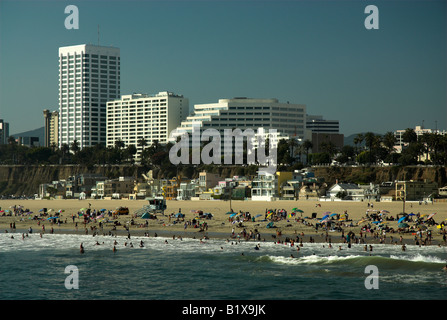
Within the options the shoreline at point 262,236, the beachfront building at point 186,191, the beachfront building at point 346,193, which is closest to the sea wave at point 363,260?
the shoreline at point 262,236

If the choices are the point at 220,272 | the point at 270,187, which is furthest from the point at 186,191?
the point at 220,272

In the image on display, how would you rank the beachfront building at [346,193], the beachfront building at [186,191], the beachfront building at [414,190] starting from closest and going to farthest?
the beachfront building at [414,190]
the beachfront building at [346,193]
the beachfront building at [186,191]

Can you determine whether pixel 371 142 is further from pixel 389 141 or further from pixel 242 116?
pixel 242 116

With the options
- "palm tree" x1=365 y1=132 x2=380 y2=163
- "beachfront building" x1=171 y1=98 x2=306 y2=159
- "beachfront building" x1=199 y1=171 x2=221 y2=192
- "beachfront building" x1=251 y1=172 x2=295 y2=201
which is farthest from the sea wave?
"beachfront building" x1=171 y1=98 x2=306 y2=159

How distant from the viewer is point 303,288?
34.8 m

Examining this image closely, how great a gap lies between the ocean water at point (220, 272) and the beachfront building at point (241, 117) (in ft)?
459

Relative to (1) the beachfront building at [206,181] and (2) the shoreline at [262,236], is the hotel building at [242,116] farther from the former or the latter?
(2) the shoreline at [262,236]

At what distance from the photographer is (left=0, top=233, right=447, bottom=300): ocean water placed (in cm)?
3365

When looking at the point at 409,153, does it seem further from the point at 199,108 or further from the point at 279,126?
the point at 199,108

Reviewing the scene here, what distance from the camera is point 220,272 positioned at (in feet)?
128

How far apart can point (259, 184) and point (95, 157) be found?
94077 mm

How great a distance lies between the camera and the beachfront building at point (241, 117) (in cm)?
18988
